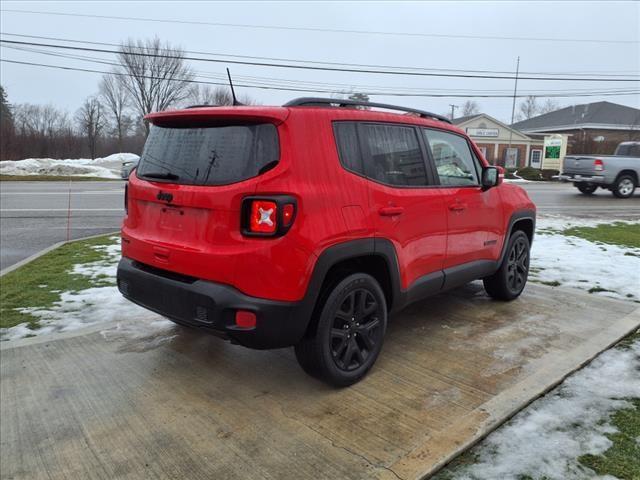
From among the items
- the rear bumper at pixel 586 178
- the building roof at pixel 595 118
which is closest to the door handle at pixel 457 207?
the rear bumper at pixel 586 178

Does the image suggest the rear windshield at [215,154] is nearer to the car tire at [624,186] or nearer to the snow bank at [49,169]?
the car tire at [624,186]

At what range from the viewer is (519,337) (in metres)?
4.27

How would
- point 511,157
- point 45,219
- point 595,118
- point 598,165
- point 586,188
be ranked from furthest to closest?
point 595,118 → point 511,157 → point 586,188 → point 598,165 → point 45,219

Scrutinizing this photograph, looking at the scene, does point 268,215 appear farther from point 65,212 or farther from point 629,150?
point 629,150

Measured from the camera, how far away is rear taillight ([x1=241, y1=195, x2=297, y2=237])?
2867 mm

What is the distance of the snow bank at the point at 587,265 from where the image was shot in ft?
18.9

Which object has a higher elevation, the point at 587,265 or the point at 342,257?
the point at 342,257

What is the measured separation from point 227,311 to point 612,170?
1830 cm

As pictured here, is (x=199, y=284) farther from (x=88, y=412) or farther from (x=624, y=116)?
(x=624, y=116)

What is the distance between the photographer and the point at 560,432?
2.83 m

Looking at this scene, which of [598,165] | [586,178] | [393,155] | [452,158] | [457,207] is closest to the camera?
[393,155]

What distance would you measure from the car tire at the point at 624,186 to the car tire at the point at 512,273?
14904 millimetres

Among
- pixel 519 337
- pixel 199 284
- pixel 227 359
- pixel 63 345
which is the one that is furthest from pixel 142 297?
pixel 519 337

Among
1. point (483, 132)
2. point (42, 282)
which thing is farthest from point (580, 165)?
point (483, 132)
